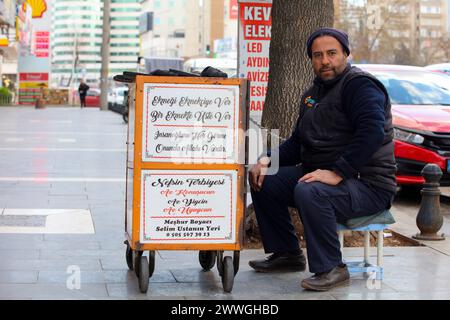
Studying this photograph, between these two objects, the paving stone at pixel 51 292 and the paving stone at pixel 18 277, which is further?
the paving stone at pixel 18 277

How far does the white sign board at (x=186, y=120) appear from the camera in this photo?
5496 millimetres

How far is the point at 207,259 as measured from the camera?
6176 millimetres

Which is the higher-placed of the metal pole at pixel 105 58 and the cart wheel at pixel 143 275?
the metal pole at pixel 105 58

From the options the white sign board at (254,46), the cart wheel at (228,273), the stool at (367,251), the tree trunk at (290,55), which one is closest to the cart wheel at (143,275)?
the cart wheel at (228,273)

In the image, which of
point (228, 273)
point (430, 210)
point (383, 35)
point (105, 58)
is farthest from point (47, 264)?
point (383, 35)

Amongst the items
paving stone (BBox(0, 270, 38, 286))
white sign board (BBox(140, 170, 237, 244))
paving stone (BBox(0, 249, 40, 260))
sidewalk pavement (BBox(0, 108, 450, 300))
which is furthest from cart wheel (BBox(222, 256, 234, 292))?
paving stone (BBox(0, 249, 40, 260))

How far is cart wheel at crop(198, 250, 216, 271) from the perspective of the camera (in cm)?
612

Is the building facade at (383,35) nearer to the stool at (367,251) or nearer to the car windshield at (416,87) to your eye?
the car windshield at (416,87)

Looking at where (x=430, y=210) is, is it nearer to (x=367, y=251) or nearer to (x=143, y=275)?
(x=367, y=251)

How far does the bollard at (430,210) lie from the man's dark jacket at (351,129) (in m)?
2.04

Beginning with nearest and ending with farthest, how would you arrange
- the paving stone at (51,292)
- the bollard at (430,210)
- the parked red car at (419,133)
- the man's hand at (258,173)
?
the paving stone at (51,292) → the man's hand at (258,173) → the bollard at (430,210) → the parked red car at (419,133)

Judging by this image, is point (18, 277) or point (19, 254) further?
point (19, 254)

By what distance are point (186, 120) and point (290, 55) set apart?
2.33 m

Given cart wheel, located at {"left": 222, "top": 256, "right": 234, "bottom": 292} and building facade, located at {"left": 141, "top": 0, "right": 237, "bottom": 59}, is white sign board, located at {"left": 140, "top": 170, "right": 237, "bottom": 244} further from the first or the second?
building facade, located at {"left": 141, "top": 0, "right": 237, "bottom": 59}
